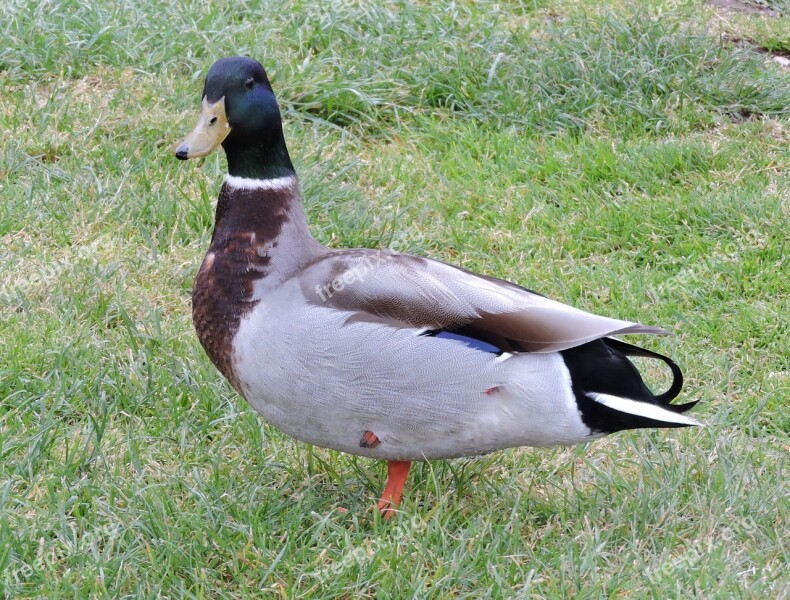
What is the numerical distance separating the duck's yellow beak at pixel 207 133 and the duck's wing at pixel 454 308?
439 mm

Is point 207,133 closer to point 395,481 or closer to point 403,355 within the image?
point 403,355

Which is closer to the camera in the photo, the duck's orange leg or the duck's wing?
the duck's wing

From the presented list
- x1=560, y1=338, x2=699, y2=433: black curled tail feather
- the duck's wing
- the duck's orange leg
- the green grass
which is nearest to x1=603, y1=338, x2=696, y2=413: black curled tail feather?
x1=560, y1=338, x2=699, y2=433: black curled tail feather

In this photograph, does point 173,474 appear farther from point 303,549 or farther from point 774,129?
point 774,129

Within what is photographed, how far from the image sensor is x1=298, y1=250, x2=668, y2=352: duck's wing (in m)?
3.03

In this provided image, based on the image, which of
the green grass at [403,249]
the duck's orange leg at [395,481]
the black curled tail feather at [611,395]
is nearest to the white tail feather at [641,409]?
the black curled tail feather at [611,395]

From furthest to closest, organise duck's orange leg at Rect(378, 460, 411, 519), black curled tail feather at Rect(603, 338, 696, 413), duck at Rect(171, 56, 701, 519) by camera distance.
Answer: duck's orange leg at Rect(378, 460, 411, 519)
black curled tail feather at Rect(603, 338, 696, 413)
duck at Rect(171, 56, 701, 519)

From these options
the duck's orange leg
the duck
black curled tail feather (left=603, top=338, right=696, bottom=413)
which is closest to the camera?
the duck

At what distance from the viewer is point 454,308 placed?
3074 mm

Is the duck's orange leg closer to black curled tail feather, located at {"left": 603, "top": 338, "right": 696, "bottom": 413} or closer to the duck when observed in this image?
the duck

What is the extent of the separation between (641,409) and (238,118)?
1.34 m

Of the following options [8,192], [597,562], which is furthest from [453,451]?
[8,192]

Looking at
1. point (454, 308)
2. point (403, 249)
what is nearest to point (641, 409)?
point (454, 308)

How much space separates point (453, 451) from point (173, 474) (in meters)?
0.85
